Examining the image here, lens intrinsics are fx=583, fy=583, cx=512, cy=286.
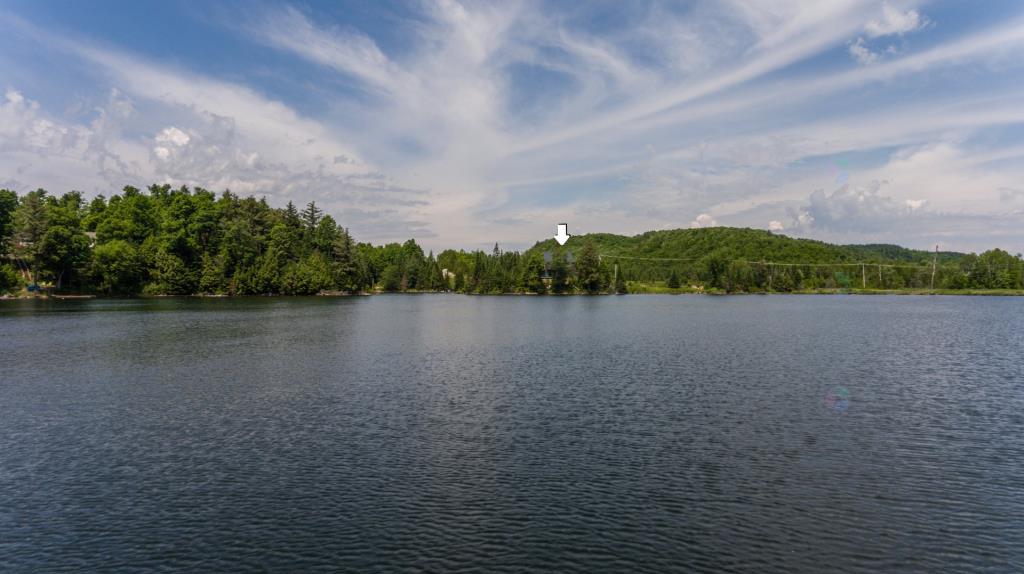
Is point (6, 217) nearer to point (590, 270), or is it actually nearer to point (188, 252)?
point (188, 252)

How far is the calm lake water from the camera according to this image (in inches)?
555

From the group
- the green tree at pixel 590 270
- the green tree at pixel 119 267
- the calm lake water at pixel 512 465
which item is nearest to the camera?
the calm lake water at pixel 512 465

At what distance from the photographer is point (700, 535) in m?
14.8

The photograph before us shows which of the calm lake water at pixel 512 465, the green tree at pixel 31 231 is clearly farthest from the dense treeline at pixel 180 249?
the calm lake water at pixel 512 465

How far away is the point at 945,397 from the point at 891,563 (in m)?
21.9

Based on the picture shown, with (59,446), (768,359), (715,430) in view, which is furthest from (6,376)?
(768,359)

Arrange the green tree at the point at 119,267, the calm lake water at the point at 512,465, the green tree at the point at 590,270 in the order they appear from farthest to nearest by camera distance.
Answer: the green tree at the point at 590,270 → the green tree at the point at 119,267 → the calm lake water at the point at 512,465

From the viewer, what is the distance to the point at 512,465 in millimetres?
20016


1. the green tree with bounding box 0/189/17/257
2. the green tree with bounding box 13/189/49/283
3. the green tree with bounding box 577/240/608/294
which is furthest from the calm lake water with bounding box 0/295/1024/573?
the green tree with bounding box 577/240/608/294

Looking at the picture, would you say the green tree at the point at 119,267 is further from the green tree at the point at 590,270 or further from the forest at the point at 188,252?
the green tree at the point at 590,270

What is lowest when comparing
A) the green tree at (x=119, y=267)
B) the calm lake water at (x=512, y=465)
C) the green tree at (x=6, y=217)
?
the calm lake water at (x=512, y=465)

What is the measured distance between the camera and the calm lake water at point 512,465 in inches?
555

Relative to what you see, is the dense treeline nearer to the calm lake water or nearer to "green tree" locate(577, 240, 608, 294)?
"green tree" locate(577, 240, 608, 294)

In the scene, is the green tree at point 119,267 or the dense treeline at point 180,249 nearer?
the dense treeline at point 180,249
